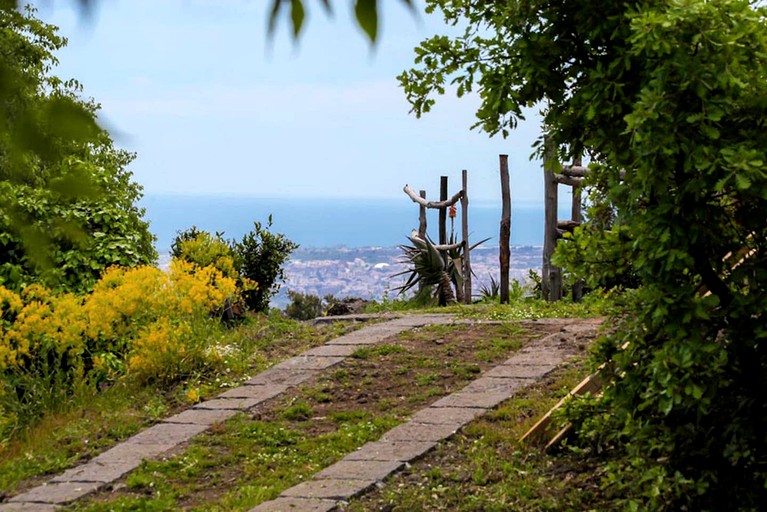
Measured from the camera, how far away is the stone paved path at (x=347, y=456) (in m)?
A: 5.01

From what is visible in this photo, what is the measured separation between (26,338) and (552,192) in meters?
5.83

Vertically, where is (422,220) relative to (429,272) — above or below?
above

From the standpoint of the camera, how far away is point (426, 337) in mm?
7883

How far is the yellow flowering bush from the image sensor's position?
691 centimetres

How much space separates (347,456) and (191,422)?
52.6 inches

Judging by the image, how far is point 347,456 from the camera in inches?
214

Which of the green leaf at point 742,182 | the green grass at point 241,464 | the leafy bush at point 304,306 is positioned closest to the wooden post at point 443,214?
the leafy bush at point 304,306

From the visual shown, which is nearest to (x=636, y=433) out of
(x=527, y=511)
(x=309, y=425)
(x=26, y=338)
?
(x=527, y=511)

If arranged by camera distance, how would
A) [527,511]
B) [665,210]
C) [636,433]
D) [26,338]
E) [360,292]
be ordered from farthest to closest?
[360,292] < [26,338] < [527,511] < [636,433] < [665,210]

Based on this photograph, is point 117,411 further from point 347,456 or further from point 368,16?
point 368,16

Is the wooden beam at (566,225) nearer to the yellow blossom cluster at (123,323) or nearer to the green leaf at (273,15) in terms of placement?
the yellow blossom cluster at (123,323)

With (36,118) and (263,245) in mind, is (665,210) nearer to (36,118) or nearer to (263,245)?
(36,118)

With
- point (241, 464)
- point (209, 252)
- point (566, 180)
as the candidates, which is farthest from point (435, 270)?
point (241, 464)

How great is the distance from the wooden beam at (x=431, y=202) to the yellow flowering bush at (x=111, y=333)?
6322 mm
